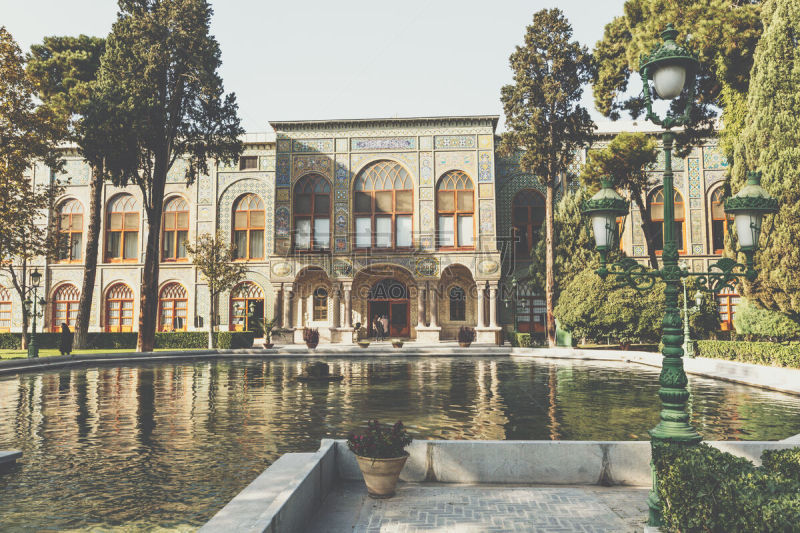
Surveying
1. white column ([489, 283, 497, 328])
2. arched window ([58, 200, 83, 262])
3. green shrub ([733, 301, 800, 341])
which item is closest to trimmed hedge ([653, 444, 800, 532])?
green shrub ([733, 301, 800, 341])

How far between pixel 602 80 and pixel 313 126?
1511 cm

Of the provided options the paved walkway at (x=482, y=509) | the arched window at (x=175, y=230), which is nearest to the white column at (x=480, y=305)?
the arched window at (x=175, y=230)

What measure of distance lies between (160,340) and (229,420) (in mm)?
21543

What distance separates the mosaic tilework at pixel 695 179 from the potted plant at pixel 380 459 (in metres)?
30.5

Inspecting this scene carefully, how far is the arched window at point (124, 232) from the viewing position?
33.5 metres

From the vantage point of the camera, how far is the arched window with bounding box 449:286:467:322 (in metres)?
31.5

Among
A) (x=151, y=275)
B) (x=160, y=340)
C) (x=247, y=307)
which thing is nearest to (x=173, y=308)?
(x=160, y=340)

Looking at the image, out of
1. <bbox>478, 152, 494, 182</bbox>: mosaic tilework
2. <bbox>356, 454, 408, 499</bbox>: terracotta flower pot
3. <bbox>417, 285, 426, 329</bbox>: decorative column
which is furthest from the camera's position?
<bbox>478, 152, 494, 182</bbox>: mosaic tilework

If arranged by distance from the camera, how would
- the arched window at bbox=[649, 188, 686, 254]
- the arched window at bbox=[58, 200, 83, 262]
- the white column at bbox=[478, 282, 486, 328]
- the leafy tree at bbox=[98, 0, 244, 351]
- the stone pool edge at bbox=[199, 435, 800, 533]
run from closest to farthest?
1. the stone pool edge at bbox=[199, 435, 800, 533]
2. the leafy tree at bbox=[98, 0, 244, 351]
3. the white column at bbox=[478, 282, 486, 328]
4. the arched window at bbox=[649, 188, 686, 254]
5. the arched window at bbox=[58, 200, 83, 262]

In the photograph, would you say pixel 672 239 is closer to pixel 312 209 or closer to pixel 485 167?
pixel 485 167

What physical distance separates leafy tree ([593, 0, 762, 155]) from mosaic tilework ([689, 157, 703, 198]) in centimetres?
803

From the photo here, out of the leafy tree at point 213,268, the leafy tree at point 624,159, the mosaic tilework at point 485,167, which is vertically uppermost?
the mosaic tilework at point 485,167

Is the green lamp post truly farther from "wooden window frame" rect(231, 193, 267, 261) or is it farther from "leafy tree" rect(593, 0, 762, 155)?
"wooden window frame" rect(231, 193, 267, 261)

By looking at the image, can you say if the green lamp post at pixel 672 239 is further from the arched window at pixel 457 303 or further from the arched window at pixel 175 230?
the arched window at pixel 175 230
